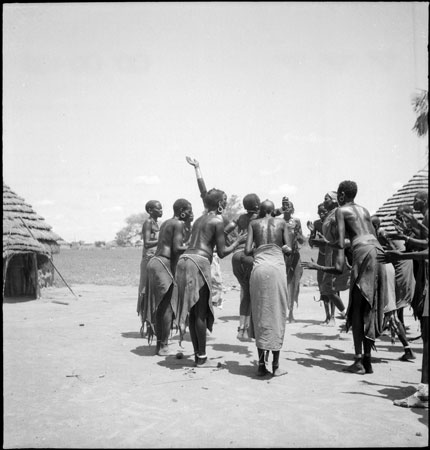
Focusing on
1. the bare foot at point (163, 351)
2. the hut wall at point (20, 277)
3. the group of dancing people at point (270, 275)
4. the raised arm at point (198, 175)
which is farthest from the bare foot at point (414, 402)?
the hut wall at point (20, 277)

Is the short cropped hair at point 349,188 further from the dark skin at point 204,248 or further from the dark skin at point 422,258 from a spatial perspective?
the dark skin at point 422,258

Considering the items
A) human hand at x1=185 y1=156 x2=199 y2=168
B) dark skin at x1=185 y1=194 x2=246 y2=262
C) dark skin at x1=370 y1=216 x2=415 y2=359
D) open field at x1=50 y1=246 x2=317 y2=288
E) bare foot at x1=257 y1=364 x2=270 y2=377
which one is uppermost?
human hand at x1=185 y1=156 x2=199 y2=168

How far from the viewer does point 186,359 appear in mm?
5844

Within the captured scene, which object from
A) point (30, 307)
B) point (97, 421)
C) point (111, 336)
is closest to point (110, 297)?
point (30, 307)

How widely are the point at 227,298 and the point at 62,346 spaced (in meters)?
6.89

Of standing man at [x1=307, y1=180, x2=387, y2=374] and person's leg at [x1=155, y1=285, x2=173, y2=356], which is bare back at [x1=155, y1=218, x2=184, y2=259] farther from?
standing man at [x1=307, y1=180, x2=387, y2=374]

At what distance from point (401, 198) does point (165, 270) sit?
10464 millimetres

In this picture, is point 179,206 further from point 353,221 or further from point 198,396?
point 198,396

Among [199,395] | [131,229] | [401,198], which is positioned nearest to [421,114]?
[401,198]

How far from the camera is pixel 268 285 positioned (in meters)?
5.01

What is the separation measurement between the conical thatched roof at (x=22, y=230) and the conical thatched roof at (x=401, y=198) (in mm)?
9744

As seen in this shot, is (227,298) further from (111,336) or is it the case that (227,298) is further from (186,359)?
(186,359)

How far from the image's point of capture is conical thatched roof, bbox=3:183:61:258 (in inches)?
474

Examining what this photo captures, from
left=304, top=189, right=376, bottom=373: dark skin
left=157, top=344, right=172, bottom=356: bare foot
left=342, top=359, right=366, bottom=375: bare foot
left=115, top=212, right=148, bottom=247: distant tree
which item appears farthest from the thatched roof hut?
left=115, top=212, right=148, bottom=247: distant tree
